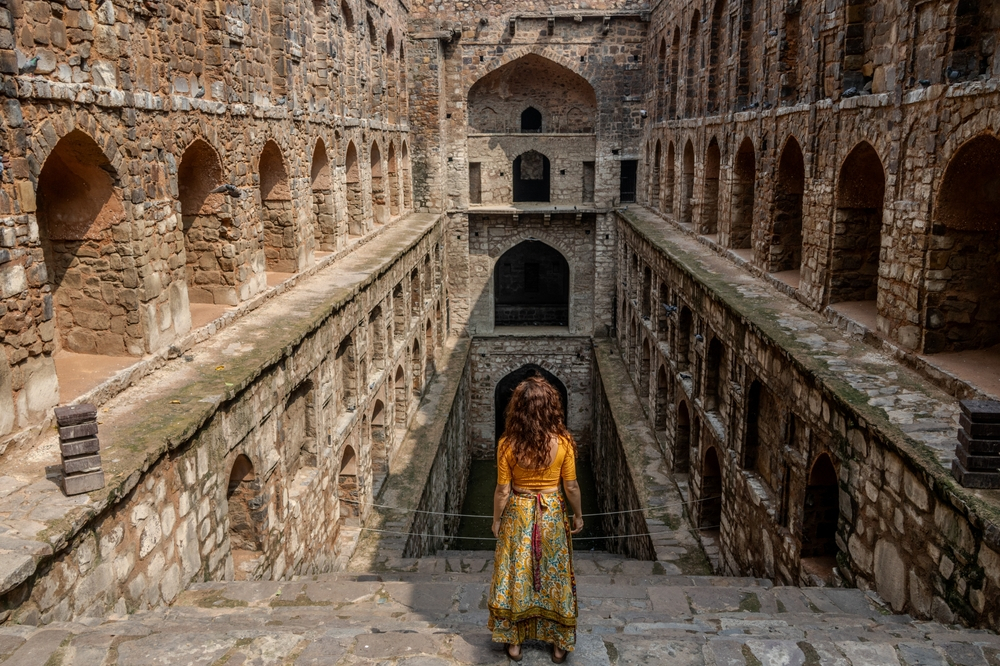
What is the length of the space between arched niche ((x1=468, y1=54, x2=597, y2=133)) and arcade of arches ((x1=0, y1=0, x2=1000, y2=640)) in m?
4.49

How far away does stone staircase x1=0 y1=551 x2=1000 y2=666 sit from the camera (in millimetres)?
3773

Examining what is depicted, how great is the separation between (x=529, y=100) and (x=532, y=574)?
17757 millimetres

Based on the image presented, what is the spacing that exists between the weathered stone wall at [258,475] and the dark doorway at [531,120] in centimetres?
873

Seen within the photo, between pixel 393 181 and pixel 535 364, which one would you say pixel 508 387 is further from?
pixel 393 181

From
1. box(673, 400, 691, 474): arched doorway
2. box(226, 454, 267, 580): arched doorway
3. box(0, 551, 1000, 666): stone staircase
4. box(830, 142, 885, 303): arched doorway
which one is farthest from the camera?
box(673, 400, 691, 474): arched doorway

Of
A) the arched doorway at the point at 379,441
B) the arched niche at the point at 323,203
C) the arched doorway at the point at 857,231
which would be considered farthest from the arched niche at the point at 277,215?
the arched doorway at the point at 857,231

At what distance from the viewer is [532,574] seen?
12.8 feet

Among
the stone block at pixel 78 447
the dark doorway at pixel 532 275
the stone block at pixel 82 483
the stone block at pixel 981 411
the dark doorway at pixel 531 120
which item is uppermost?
the dark doorway at pixel 531 120

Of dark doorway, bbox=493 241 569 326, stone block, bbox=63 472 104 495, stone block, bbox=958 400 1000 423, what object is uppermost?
stone block, bbox=958 400 1000 423

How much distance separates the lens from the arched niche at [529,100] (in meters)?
19.8

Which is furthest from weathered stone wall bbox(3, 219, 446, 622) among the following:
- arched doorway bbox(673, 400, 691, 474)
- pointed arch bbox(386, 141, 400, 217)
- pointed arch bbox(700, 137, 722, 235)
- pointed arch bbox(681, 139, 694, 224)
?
pointed arch bbox(681, 139, 694, 224)

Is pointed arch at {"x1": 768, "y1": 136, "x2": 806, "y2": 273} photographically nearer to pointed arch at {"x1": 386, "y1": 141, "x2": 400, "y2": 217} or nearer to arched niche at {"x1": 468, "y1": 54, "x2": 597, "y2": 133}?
pointed arch at {"x1": 386, "y1": 141, "x2": 400, "y2": 217}

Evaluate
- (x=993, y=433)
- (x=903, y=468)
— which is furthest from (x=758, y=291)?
(x=993, y=433)

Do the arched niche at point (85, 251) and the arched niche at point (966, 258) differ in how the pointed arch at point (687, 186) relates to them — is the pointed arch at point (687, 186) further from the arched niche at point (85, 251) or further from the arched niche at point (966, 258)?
the arched niche at point (85, 251)
